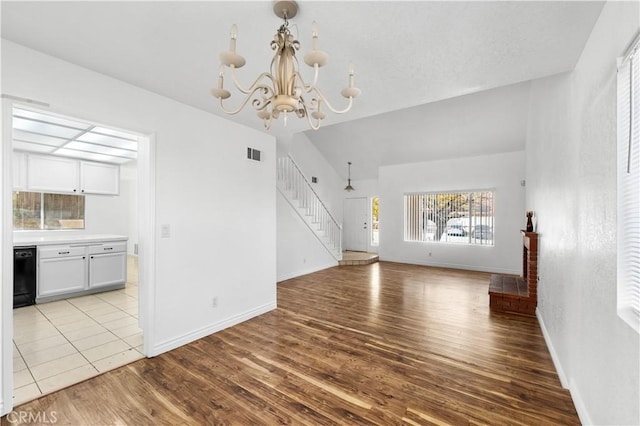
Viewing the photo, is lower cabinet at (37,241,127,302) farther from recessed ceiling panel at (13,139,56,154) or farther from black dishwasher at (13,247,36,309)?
recessed ceiling panel at (13,139,56,154)

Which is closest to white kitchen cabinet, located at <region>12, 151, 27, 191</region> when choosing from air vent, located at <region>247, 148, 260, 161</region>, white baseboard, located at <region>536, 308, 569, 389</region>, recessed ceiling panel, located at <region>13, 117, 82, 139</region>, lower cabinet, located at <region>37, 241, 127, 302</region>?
recessed ceiling panel, located at <region>13, 117, 82, 139</region>

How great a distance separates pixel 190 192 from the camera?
3068mm

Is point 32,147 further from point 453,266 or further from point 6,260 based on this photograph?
point 453,266

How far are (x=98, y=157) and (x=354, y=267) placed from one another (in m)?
6.58

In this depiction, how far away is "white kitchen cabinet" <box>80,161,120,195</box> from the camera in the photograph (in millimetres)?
5660

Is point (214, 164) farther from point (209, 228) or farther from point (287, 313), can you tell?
point (287, 313)

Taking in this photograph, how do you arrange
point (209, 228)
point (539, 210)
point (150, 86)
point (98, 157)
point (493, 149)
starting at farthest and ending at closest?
point (493, 149) → point (98, 157) → point (539, 210) → point (209, 228) → point (150, 86)

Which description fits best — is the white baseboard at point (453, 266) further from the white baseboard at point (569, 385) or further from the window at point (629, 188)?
the window at point (629, 188)

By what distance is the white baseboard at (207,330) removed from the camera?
2794 mm

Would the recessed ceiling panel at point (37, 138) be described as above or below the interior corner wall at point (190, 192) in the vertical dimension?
above

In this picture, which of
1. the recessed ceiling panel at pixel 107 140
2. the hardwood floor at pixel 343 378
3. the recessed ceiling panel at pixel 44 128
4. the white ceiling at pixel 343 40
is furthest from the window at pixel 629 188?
the recessed ceiling panel at pixel 44 128

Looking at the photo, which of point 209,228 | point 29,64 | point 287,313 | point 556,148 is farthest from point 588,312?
point 29,64

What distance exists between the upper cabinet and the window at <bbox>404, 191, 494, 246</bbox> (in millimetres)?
7799

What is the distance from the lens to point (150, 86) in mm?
2617
